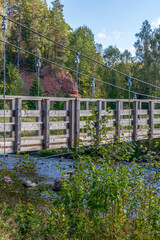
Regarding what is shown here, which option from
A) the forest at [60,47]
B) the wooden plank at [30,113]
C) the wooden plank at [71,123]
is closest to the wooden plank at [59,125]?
the wooden plank at [71,123]

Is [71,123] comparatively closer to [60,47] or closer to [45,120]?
[45,120]

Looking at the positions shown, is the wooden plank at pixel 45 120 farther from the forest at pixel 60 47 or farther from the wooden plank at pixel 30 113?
the forest at pixel 60 47

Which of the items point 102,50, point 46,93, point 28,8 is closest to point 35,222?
point 46,93

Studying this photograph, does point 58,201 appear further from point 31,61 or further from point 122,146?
point 31,61

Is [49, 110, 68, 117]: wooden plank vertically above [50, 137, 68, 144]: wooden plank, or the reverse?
[49, 110, 68, 117]: wooden plank

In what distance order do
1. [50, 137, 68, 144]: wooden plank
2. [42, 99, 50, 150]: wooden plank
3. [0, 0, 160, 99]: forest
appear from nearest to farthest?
1. [42, 99, 50, 150]: wooden plank
2. [50, 137, 68, 144]: wooden plank
3. [0, 0, 160, 99]: forest

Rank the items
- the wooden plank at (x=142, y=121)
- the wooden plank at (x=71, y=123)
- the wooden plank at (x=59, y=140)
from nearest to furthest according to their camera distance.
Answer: the wooden plank at (x=59, y=140) → the wooden plank at (x=71, y=123) → the wooden plank at (x=142, y=121)

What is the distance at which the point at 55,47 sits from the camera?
22.1m

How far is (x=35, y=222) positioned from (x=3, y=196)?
4.96 ft

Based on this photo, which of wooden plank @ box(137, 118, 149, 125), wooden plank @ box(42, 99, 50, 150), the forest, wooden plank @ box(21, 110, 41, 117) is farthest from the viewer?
the forest

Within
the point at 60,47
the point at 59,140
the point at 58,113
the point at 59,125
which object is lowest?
the point at 59,140

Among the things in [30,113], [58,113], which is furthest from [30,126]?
[58,113]

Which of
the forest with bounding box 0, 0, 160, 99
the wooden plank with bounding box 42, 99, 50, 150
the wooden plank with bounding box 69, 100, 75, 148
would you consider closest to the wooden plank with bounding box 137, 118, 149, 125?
the wooden plank with bounding box 69, 100, 75, 148

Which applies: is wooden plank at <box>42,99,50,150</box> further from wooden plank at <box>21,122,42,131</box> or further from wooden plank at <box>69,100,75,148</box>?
wooden plank at <box>69,100,75,148</box>
